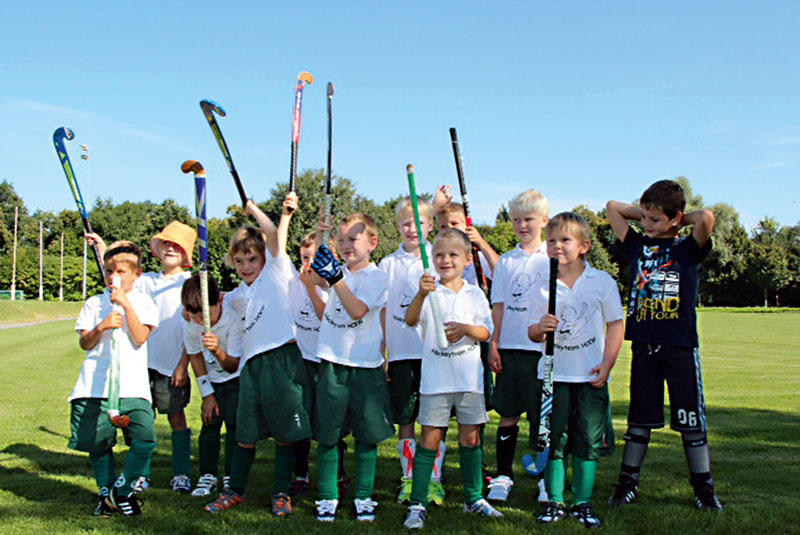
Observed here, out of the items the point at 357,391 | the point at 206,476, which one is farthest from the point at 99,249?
the point at 357,391

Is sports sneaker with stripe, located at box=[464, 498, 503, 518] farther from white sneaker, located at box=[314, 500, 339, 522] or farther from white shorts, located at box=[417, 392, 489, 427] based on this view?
white sneaker, located at box=[314, 500, 339, 522]

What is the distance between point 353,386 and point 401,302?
2.81ft

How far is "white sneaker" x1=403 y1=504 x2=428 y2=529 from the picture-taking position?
407 centimetres

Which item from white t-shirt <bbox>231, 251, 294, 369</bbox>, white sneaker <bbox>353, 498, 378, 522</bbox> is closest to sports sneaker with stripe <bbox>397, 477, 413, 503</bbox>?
white sneaker <bbox>353, 498, 378, 522</bbox>

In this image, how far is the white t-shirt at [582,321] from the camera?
14.2 ft

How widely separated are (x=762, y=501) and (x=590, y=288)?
6.31 ft

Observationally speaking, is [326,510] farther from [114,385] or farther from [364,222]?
[364,222]

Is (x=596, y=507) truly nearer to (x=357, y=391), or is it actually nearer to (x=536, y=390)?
(x=536, y=390)

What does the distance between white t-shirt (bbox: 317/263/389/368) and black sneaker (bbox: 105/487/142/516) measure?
160cm

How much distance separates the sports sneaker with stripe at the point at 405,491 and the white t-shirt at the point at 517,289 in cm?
123

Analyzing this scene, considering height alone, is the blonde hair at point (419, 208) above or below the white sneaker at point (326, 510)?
above

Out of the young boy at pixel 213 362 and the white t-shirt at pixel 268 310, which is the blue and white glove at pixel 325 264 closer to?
the white t-shirt at pixel 268 310

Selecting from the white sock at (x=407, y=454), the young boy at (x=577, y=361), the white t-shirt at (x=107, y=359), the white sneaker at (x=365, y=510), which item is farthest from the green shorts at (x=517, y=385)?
the white t-shirt at (x=107, y=359)

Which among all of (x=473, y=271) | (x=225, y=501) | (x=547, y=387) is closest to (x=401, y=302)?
(x=473, y=271)
